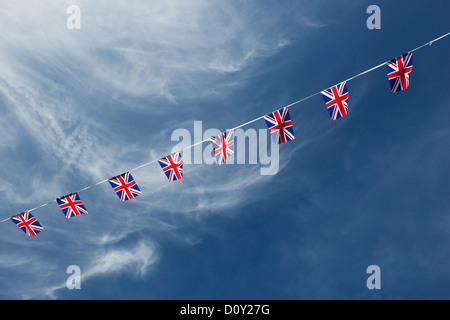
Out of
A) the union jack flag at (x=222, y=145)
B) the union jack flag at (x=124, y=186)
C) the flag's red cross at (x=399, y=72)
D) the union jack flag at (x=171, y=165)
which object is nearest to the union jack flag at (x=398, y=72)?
the flag's red cross at (x=399, y=72)

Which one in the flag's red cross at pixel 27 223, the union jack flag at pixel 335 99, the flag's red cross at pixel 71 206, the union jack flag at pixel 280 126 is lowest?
the flag's red cross at pixel 27 223

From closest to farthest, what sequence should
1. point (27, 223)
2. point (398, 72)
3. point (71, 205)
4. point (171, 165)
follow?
point (398, 72) < point (171, 165) < point (71, 205) < point (27, 223)

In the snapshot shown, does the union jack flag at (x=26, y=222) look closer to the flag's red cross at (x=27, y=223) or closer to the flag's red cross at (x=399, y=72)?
the flag's red cross at (x=27, y=223)

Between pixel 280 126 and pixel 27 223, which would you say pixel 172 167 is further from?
pixel 27 223

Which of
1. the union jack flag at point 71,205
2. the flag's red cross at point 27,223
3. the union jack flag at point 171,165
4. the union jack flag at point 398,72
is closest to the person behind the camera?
the union jack flag at point 398,72

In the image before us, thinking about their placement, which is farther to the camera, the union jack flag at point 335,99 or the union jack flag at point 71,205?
the union jack flag at point 71,205

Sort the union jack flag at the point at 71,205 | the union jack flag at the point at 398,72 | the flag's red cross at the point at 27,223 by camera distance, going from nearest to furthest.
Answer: the union jack flag at the point at 398,72 → the union jack flag at the point at 71,205 → the flag's red cross at the point at 27,223

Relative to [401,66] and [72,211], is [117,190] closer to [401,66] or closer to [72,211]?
[72,211]

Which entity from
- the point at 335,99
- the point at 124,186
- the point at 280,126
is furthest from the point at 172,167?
the point at 335,99
